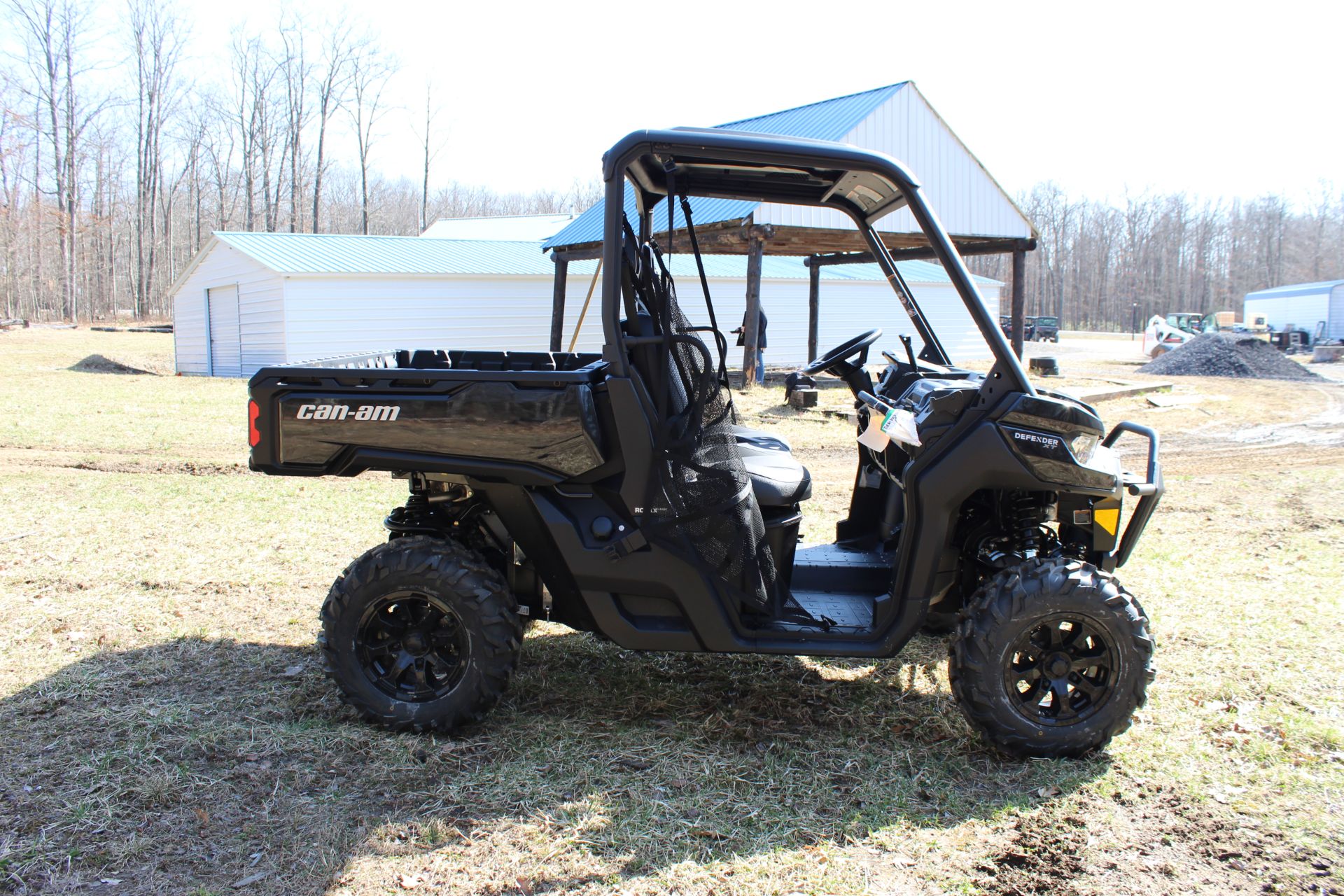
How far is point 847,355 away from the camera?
434cm

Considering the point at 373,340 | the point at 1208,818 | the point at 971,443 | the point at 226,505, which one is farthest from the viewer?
the point at 373,340

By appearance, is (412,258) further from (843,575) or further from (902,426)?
(902,426)

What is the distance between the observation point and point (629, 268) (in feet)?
10.7

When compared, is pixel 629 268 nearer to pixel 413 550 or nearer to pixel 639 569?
pixel 639 569

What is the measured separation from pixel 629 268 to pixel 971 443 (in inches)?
52.9

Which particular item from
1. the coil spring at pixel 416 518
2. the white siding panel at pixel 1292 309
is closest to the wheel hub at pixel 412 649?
the coil spring at pixel 416 518

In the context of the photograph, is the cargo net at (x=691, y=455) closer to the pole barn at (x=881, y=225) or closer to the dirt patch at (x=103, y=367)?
the pole barn at (x=881, y=225)

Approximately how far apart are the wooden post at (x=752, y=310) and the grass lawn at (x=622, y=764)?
945cm

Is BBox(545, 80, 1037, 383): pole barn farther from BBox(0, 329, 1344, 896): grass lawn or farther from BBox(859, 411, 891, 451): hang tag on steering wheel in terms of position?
BBox(859, 411, 891, 451): hang tag on steering wheel

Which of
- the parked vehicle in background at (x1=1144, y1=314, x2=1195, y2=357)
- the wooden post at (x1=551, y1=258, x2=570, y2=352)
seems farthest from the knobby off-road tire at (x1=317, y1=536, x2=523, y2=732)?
the parked vehicle in background at (x1=1144, y1=314, x2=1195, y2=357)

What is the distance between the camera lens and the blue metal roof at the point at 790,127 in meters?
16.0

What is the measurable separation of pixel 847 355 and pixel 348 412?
2229 mm

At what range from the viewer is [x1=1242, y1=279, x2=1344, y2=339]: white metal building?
41031 mm

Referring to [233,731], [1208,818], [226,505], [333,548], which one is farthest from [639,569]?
[226,505]
